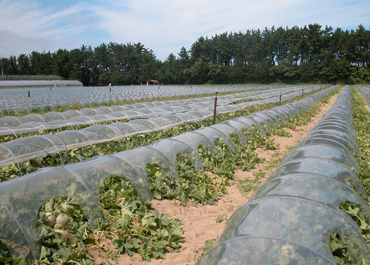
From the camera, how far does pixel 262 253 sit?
240cm

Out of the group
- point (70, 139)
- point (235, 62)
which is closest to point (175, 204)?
point (70, 139)

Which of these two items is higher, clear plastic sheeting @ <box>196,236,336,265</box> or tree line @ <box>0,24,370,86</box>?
tree line @ <box>0,24,370,86</box>

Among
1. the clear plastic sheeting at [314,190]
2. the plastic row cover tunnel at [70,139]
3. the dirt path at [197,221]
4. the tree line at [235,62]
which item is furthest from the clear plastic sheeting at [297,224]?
the tree line at [235,62]

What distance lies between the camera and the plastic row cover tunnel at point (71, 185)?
10.2 ft

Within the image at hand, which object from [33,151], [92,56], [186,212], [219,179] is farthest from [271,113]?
[92,56]

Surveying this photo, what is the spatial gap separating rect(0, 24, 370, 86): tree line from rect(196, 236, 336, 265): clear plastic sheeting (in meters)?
73.6

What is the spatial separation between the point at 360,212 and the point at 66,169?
4.28 meters

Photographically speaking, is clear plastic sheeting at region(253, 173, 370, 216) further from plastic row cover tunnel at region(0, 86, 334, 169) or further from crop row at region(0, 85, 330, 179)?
plastic row cover tunnel at region(0, 86, 334, 169)

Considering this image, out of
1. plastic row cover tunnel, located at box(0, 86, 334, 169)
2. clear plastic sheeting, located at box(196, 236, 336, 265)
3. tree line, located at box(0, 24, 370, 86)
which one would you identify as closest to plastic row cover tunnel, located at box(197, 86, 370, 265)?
clear plastic sheeting, located at box(196, 236, 336, 265)

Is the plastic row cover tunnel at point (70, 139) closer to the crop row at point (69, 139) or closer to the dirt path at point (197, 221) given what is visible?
the crop row at point (69, 139)

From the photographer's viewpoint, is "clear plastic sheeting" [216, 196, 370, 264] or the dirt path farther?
the dirt path

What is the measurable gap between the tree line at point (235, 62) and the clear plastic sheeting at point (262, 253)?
73617 millimetres

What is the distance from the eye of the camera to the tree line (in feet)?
228

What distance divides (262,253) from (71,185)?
2.88 m
